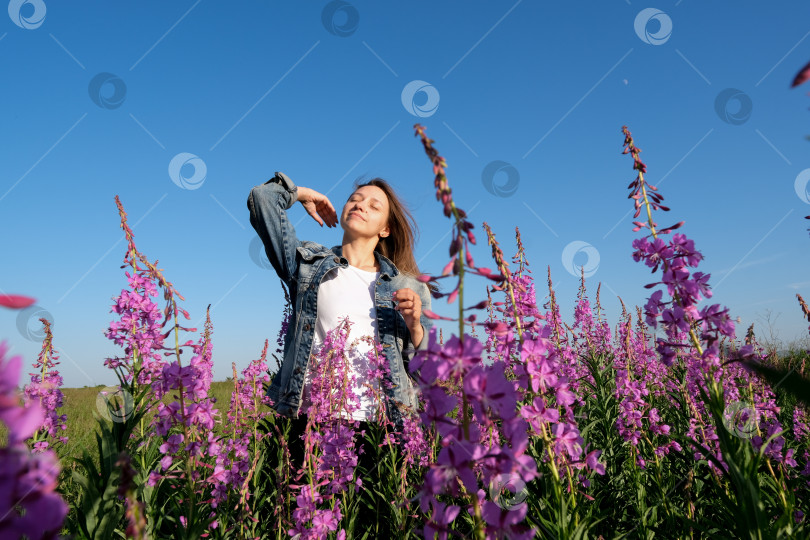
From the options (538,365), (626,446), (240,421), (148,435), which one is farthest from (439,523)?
(626,446)

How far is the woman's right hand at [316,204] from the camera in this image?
4.83 m

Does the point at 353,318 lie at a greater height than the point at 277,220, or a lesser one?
lesser

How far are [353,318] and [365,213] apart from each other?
111 centimetres

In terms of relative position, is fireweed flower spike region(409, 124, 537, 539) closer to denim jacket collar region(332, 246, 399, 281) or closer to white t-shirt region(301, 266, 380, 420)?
white t-shirt region(301, 266, 380, 420)

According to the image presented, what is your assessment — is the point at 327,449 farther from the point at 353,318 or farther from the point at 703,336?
the point at 703,336

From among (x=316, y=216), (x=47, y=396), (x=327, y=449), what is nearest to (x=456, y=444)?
(x=327, y=449)

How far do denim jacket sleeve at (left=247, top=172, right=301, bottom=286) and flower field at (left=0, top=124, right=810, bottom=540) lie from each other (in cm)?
106

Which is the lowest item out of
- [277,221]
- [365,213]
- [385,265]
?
[385,265]

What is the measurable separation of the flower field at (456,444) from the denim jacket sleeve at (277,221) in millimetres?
1064

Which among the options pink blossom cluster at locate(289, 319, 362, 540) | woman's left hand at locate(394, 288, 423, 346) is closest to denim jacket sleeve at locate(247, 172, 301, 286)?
pink blossom cluster at locate(289, 319, 362, 540)

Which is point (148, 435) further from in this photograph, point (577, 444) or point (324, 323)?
point (577, 444)

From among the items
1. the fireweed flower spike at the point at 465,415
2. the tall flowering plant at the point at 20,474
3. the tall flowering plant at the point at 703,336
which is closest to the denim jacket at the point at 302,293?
the tall flowering plant at the point at 703,336

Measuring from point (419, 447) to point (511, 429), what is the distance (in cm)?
303

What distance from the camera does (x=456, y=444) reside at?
44.1 inches
